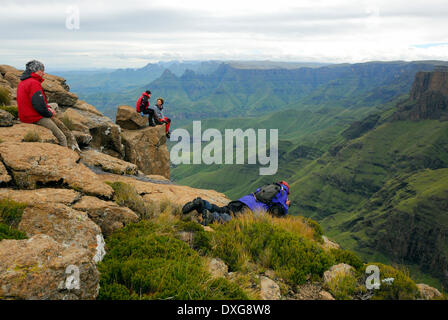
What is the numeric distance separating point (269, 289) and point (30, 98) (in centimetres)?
1172

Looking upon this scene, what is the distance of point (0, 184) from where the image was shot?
8133 millimetres

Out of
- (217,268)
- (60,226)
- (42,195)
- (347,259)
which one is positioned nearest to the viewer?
(60,226)

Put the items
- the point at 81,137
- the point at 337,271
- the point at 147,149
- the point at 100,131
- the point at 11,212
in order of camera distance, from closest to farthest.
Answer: the point at 11,212 < the point at 337,271 < the point at 81,137 < the point at 100,131 < the point at 147,149

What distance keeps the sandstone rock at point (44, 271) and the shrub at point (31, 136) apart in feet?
21.7

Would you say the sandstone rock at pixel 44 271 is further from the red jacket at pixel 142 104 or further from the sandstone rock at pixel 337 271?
the red jacket at pixel 142 104

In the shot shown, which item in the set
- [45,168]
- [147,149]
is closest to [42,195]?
[45,168]

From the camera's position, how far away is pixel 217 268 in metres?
7.32

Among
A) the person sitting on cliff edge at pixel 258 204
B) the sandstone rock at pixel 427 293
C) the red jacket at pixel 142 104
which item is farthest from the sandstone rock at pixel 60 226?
the red jacket at pixel 142 104

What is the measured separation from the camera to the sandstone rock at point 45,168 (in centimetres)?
856

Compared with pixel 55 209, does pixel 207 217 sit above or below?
below

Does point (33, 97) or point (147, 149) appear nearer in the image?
point (33, 97)

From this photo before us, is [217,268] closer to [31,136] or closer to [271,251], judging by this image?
[271,251]
